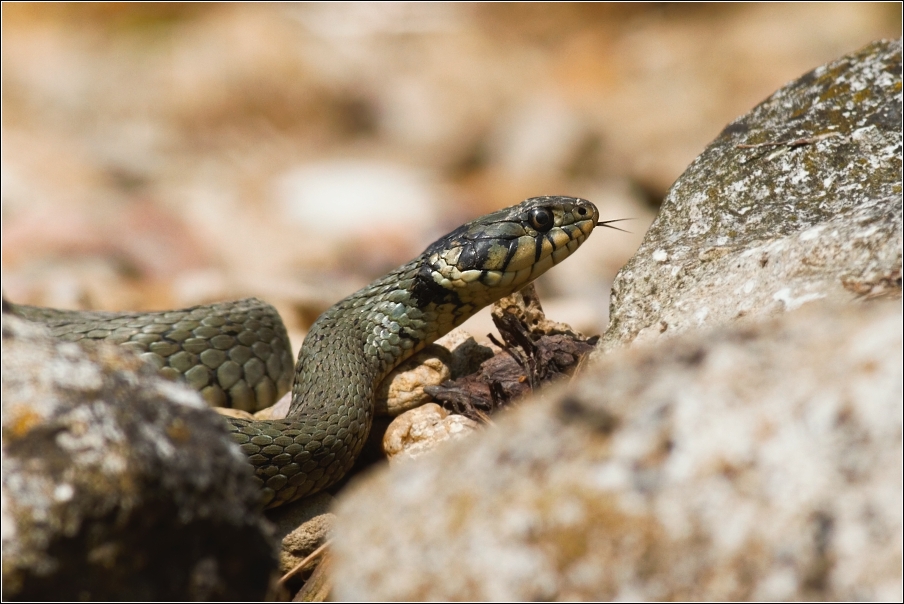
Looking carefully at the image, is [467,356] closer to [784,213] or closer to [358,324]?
[358,324]

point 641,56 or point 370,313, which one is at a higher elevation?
point 641,56

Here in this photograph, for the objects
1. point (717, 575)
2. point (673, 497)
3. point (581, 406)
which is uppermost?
point (581, 406)

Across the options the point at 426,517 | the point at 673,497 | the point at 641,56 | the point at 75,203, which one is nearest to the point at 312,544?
the point at 426,517

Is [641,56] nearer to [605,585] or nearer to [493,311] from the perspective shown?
[493,311]

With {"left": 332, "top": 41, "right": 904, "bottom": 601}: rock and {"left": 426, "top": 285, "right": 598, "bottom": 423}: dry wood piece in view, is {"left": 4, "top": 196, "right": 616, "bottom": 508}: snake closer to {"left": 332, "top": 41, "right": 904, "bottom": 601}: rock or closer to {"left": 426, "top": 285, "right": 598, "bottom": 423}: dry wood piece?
{"left": 426, "top": 285, "right": 598, "bottom": 423}: dry wood piece

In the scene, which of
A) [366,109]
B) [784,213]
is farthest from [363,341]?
[366,109]
